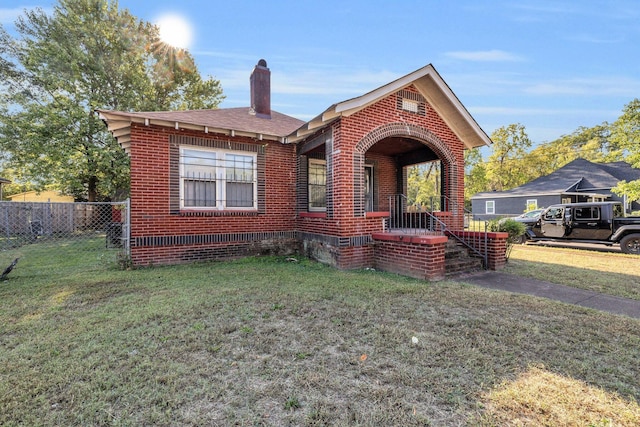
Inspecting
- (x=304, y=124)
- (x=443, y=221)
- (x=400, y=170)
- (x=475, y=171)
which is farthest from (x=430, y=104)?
(x=475, y=171)

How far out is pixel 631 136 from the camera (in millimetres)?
11008

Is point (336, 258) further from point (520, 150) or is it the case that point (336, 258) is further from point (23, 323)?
point (520, 150)

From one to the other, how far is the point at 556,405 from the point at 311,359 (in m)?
1.92

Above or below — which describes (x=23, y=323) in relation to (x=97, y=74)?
below

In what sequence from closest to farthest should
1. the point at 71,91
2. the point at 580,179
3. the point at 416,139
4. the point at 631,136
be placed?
the point at 416,139, the point at 631,136, the point at 71,91, the point at 580,179

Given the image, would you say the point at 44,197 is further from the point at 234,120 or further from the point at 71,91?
the point at 234,120

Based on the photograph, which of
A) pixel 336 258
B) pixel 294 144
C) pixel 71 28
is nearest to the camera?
pixel 336 258

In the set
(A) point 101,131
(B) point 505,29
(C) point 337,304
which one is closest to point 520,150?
(B) point 505,29

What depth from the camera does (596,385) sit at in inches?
91.5

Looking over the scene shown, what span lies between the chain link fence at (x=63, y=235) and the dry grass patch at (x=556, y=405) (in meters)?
7.48

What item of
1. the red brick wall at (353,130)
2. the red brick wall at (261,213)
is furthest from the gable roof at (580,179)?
the red brick wall at (353,130)

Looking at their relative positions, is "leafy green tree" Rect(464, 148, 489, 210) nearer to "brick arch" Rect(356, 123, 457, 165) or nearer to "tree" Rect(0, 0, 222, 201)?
"brick arch" Rect(356, 123, 457, 165)

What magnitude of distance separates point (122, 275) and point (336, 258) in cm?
464

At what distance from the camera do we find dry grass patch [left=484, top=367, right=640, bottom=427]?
1.93 meters
